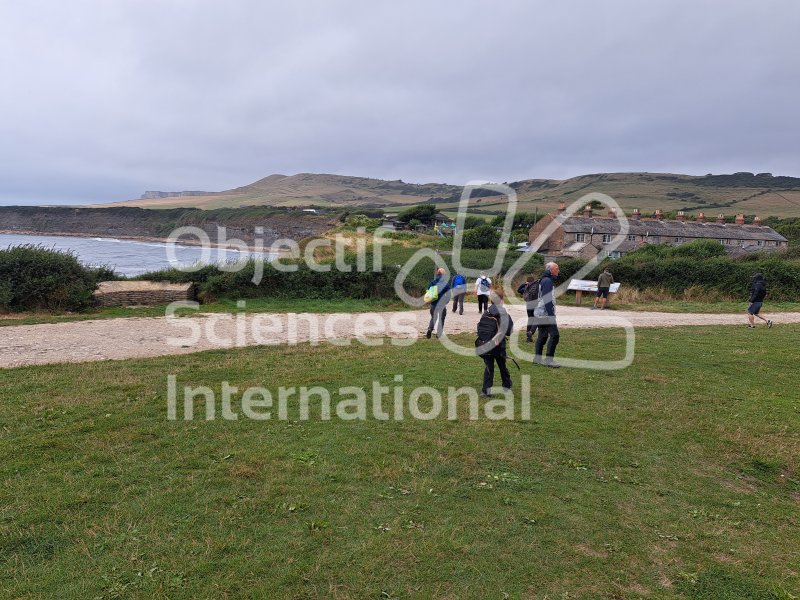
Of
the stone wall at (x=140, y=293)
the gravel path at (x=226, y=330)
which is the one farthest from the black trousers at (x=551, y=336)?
the stone wall at (x=140, y=293)

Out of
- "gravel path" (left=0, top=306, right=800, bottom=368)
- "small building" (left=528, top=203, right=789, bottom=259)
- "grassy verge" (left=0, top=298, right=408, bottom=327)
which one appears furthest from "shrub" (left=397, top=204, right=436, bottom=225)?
"gravel path" (left=0, top=306, right=800, bottom=368)

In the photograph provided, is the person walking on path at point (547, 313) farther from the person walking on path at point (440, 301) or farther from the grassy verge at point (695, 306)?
the grassy verge at point (695, 306)

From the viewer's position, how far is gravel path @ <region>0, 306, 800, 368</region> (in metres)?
12.7

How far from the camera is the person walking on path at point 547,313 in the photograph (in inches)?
424

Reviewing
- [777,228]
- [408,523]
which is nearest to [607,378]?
[408,523]

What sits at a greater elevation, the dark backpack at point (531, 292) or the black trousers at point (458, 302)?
the dark backpack at point (531, 292)

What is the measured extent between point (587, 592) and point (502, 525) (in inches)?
42.8

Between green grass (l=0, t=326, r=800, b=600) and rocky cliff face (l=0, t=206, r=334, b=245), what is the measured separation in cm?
11189

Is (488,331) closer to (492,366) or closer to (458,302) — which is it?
(492,366)

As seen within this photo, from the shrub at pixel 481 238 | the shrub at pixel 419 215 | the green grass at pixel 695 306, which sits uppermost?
the shrub at pixel 419 215

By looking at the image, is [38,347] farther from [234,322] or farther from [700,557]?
[700,557]

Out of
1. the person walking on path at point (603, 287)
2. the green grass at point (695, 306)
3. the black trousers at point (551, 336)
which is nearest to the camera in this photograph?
the black trousers at point (551, 336)

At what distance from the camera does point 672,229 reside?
69312mm

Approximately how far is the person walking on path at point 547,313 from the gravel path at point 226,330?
497 centimetres
